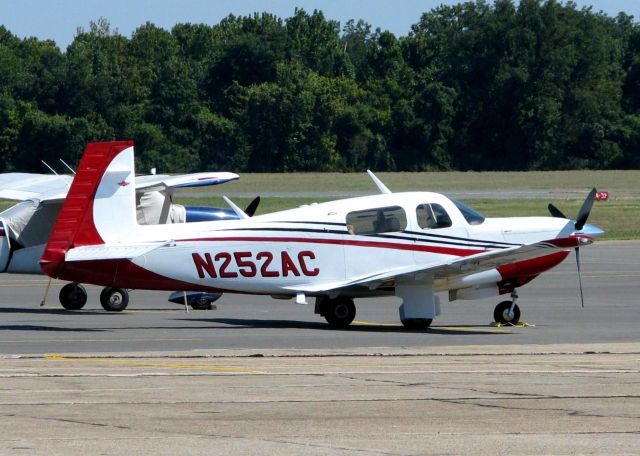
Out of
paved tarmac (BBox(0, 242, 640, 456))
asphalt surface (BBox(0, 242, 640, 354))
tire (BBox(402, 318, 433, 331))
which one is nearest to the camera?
paved tarmac (BBox(0, 242, 640, 456))

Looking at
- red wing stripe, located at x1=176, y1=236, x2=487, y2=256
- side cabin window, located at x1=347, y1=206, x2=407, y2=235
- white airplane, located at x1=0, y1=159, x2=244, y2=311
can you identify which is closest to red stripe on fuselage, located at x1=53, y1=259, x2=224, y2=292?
red wing stripe, located at x1=176, y1=236, x2=487, y2=256

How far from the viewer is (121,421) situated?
994cm

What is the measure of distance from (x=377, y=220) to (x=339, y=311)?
1.41 meters

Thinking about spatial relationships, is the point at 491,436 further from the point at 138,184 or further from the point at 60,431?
the point at 138,184

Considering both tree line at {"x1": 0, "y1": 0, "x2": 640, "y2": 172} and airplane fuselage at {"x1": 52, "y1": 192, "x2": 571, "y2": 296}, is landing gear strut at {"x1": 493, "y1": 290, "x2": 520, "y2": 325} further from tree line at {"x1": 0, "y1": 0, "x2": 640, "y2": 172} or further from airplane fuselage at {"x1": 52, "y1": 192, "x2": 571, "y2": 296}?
tree line at {"x1": 0, "y1": 0, "x2": 640, "y2": 172}

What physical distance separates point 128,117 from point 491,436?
238 feet

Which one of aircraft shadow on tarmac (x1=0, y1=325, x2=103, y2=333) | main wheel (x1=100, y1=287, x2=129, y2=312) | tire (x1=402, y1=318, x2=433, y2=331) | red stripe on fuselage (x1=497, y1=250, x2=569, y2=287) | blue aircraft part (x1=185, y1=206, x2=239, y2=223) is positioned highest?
blue aircraft part (x1=185, y1=206, x2=239, y2=223)

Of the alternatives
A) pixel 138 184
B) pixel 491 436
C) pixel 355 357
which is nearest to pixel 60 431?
pixel 491 436

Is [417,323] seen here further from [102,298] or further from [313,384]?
[313,384]

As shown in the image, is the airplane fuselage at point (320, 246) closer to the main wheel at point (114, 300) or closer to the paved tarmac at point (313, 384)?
the paved tarmac at point (313, 384)

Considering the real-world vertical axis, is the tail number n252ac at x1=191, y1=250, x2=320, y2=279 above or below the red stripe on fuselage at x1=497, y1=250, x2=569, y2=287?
above

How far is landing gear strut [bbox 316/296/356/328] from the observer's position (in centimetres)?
1838

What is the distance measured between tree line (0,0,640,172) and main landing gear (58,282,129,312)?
55.2 meters

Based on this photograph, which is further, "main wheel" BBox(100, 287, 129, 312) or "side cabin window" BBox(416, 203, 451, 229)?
"main wheel" BBox(100, 287, 129, 312)
